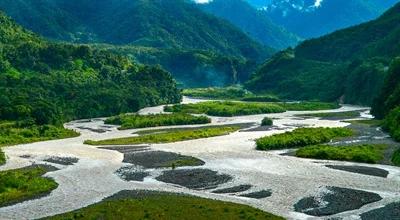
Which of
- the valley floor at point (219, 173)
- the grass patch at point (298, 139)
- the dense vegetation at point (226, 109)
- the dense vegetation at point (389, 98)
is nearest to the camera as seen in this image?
the valley floor at point (219, 173)

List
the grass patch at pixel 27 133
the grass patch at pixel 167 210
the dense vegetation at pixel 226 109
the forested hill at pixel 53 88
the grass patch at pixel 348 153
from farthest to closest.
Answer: the dense vegetation at pixel 226 109, the forested hill at pixel 53 88, the grass patch at pixel 27 133, the grass patch at pixel 348 153, the grass patch at pixel 167 210

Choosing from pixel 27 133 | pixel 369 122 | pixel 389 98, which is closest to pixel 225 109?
pixel 369 122

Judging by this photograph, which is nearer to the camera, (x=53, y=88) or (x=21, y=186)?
(x=21, y=186)

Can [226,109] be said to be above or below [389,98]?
below

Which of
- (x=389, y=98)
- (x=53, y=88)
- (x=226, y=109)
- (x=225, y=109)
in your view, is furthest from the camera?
(x=226, y=109)

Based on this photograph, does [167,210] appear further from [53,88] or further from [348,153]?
[53,88]

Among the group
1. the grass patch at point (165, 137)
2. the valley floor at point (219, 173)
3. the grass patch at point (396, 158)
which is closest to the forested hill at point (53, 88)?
the grass patch at point (165, 137)

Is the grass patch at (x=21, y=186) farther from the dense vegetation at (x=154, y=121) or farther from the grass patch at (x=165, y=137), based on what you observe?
the dense vegetation at (x=154, y=121)

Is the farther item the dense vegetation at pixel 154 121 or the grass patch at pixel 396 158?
the dense vegetation at pixel 154 121
